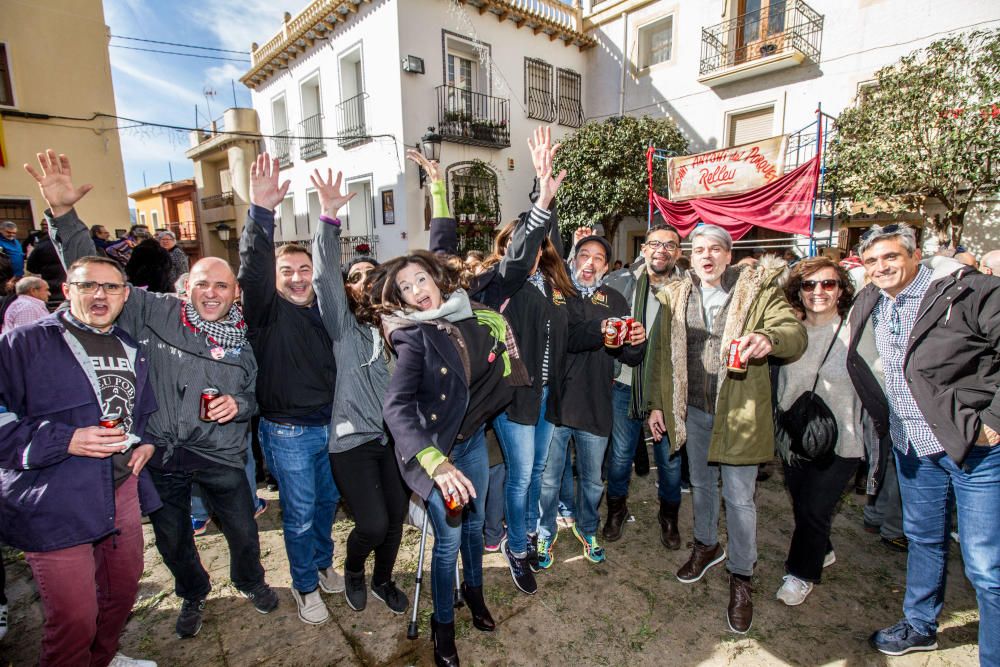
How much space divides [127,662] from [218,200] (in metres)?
21.9

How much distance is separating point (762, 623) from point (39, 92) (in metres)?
16.7

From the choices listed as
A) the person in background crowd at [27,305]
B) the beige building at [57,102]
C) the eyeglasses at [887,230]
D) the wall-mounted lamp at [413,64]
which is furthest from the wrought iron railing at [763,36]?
the beige building at [57,102]

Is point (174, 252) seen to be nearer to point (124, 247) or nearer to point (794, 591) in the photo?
point (124, 247)

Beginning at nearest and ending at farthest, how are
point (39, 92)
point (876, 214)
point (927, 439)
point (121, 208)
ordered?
point (927, 439) → point (876, 214) → point (39, 92) → point (121, 208)

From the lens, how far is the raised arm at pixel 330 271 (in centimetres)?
243

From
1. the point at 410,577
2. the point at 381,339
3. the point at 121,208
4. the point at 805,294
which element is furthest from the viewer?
the point at 121,208

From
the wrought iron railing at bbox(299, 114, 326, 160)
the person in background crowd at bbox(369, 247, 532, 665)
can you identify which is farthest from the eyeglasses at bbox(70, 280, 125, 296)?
the wrought iron railing at bbox(299, 114, 326, 160)

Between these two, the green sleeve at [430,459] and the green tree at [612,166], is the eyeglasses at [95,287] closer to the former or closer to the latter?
the green sleeve at [430,459]

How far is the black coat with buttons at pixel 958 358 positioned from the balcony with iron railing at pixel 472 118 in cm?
1171

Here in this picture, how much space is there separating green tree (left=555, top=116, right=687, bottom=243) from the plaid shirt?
973 cm

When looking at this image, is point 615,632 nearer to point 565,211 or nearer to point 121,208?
point 565,211

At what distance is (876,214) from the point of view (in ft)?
32.6

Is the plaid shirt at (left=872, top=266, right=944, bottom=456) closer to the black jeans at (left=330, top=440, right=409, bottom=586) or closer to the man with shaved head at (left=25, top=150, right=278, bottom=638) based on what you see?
the black jeans at (left=330, top=440, right=409, bottom=586)

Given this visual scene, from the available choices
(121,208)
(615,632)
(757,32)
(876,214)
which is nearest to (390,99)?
(121,208)
